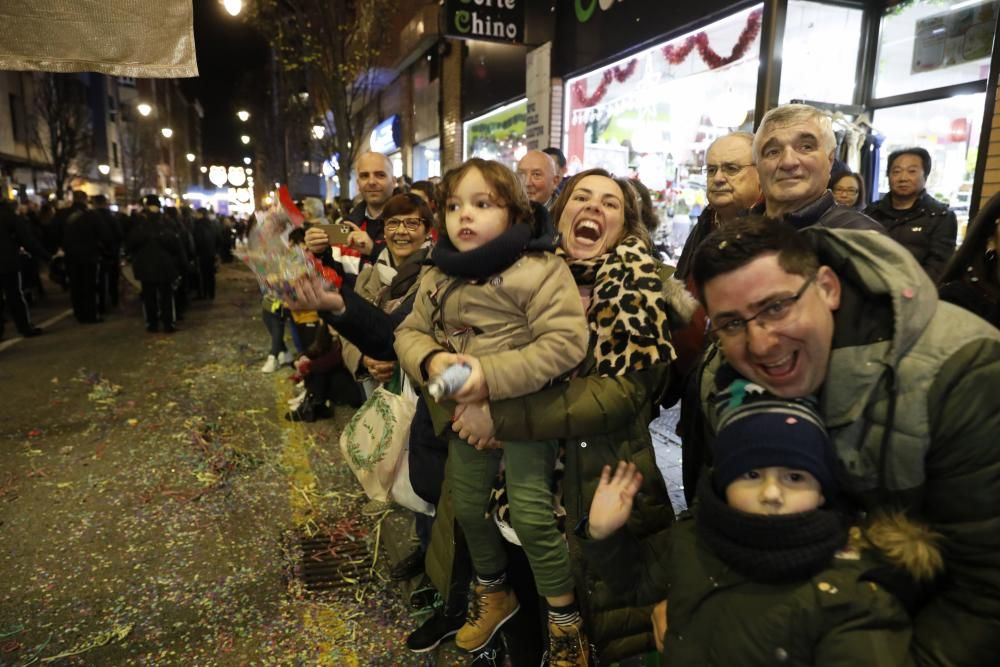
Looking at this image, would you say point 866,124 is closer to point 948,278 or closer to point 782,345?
point 948,278

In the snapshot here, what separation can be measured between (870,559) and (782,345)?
0.52 metres

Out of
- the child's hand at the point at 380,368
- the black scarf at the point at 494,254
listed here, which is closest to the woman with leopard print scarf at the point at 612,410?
the black scarf at the point at 494,254

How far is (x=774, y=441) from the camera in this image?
1.38 m

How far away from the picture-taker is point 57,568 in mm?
3475

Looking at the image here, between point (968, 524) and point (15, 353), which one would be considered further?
point (15, 353)

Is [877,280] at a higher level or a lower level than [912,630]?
higher

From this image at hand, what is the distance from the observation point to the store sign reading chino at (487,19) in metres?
9.03

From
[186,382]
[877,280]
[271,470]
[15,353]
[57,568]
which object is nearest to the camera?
[877,280]

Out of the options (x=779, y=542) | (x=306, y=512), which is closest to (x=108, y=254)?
(x=306, y=512)

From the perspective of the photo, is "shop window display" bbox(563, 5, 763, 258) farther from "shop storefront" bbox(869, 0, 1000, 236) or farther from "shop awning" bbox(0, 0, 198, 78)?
"shop awning" bbox(0, 0, 198, 78)

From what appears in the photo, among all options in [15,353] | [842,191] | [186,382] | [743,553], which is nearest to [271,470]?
[186,382]

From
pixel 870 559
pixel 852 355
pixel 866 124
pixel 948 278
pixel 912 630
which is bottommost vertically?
pixel 912 630

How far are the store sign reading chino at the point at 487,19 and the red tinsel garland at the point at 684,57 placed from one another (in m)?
1.32

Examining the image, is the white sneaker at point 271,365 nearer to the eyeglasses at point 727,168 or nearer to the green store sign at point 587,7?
the eyeglasses at point 727,168
